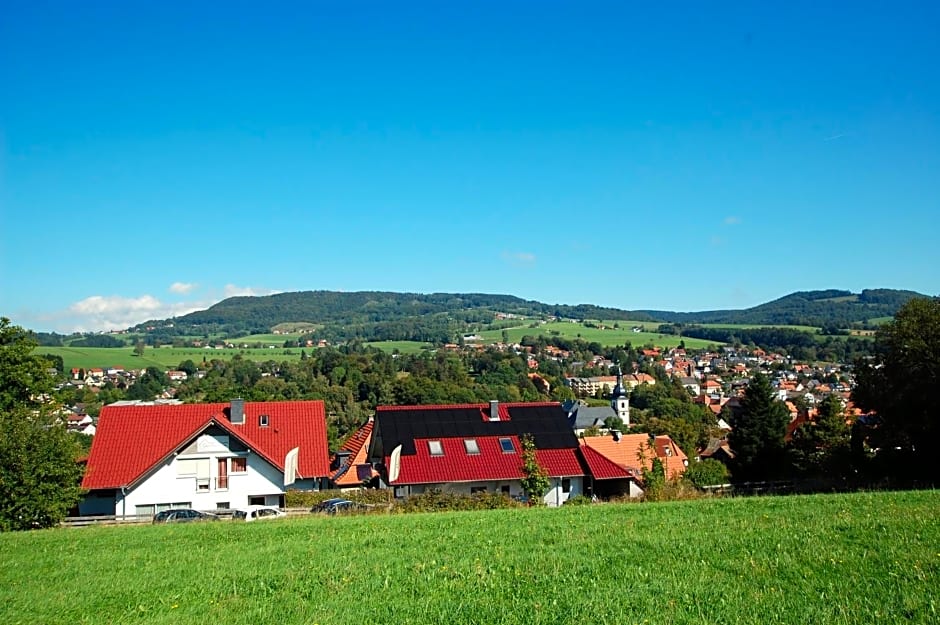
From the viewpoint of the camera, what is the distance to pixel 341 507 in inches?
1003

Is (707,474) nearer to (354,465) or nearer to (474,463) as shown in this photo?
(474,463)

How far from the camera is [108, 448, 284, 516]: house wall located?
33438 mm

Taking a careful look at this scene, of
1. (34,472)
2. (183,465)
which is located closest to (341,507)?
(34,472)

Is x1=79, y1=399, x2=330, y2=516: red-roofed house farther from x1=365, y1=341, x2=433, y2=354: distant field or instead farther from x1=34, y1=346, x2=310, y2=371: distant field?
x1=365, y1=341, x2=433, y2=354: distant field

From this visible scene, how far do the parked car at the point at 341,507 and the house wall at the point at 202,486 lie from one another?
7.63 meters

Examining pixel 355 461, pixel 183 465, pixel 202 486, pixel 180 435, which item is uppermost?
pixel 180 435

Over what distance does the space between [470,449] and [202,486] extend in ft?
41.7

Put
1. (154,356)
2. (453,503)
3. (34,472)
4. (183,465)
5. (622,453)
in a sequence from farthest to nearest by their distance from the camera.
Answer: (154,356), (622,453), (183,465), (453,503), (34,472)

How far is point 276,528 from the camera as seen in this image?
17422 millimetres

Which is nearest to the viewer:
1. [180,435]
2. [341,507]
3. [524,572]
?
[524,572]

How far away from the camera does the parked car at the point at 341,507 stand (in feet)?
78.0

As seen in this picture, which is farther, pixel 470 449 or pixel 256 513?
pixel 470 449

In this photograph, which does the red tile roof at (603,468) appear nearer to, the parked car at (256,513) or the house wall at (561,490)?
the house wall at (561,490)

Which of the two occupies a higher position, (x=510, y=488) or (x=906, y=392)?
(x=906, y=392)
